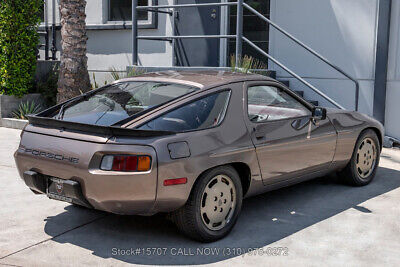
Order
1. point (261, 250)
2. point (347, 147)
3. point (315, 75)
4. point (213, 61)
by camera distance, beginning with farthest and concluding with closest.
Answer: point (213, 61)
point (315, 75)
point (347, 147)
point (261, 250)

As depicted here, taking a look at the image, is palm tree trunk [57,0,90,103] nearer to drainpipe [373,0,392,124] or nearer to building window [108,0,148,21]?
building window [108,0,148,21]

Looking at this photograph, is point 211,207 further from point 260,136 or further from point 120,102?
point 120,102

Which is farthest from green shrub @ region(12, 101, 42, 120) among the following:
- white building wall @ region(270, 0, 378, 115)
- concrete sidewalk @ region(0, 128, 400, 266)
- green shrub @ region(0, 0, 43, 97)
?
concrete sidewalk @ region(0, 128, 400, 266)

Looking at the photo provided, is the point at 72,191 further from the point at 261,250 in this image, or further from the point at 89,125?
the point at 261,250

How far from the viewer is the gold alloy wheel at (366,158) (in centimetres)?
662

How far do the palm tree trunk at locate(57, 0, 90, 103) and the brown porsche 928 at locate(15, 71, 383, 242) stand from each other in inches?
185

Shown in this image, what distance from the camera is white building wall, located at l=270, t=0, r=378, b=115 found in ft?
32.0

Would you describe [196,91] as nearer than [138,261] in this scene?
No

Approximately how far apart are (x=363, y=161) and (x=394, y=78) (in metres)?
3.35

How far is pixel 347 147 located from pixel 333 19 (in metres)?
4.49

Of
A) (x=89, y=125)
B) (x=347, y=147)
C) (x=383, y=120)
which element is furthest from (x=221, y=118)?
(x=383, y=120)

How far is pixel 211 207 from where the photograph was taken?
15.4ft

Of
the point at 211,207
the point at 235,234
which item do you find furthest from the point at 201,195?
the point at 235,234

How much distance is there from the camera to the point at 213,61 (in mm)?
11508
